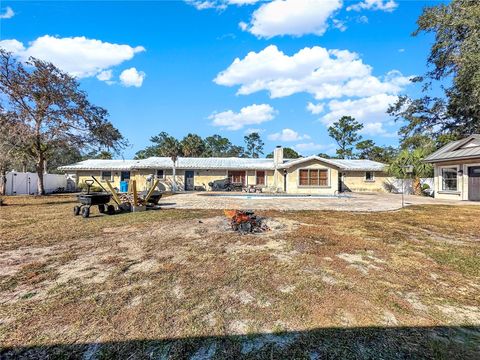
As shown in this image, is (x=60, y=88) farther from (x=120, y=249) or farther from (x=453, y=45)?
(x=453, y=45)

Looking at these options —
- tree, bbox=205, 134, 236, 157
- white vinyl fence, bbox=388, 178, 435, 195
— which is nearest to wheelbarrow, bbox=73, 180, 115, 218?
white vinyl fence, bbox=388, 178, 435, 195

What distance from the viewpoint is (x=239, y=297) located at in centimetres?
342

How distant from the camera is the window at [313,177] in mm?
22688

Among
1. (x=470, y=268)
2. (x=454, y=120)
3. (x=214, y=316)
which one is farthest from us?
(x=454, y=120)

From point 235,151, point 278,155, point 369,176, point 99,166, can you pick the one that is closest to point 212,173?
point 278,155

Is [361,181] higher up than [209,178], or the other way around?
[209,178]

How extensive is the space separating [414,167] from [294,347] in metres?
25.2

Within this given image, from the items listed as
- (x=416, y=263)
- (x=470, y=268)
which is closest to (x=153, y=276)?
(x=416, y=263)

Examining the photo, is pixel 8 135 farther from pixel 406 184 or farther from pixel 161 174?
pixel 406 184

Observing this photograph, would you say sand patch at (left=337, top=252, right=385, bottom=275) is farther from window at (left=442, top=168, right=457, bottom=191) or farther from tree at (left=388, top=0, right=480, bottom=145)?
window at (left=442, top=168, right=457, bottom=191)

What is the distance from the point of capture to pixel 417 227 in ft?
26.6

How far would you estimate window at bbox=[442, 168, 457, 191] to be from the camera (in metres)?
18.5

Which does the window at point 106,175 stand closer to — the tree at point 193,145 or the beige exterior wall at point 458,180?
the tree at point 193,145

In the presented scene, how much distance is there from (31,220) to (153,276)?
7.98m
